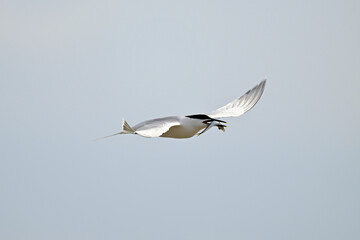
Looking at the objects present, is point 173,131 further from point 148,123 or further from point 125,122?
point 125,122

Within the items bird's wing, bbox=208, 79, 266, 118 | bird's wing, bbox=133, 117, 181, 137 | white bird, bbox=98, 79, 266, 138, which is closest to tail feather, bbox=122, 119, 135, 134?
white bird, bbox=98, 79, 266, 138

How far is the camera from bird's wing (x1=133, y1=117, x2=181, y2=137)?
65.0ft

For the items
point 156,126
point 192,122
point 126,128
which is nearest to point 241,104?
point 192,122

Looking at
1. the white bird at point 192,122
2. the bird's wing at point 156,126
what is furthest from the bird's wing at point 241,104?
the bird's wing at point 156,126

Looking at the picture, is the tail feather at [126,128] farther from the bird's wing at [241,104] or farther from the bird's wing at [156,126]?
the bird's wing at [241,104]

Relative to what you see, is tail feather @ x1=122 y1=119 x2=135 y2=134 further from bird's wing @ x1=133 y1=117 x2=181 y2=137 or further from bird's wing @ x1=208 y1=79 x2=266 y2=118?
bird's wing @ x1=208 y1=79 x2=266 y2=118

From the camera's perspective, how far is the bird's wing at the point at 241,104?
25922 millimetres

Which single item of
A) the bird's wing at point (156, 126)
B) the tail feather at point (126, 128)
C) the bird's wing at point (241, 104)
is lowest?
the tail feather at point (126, 128)

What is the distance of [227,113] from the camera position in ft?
85.6

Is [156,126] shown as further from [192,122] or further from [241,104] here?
[241,104]

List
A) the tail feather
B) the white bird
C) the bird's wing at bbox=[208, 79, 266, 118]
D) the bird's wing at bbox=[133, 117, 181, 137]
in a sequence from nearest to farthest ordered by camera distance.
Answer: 1. the tail feather
2. the bird's wing at bbox=[133, 117, 181, 137]
3. the white bird
4. the bird's wing at bbox=[208, 79, 266, 118]

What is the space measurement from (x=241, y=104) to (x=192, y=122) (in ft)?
13.5

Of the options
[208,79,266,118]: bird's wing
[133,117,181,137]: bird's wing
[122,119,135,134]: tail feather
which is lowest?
[122,119,135,134]: tail feather

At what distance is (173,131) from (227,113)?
3841 millimetres
